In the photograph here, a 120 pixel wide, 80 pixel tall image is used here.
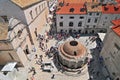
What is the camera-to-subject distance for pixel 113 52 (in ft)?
97.3

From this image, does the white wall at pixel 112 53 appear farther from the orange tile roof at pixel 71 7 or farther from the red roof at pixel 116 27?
the orange tile roof at pixel 71 7

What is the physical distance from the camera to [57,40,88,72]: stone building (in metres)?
32.7

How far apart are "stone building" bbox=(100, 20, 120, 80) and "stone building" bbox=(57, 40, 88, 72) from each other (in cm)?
586

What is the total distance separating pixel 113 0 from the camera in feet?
152

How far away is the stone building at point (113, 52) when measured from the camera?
27906mm

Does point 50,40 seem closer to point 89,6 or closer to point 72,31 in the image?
point 72,31

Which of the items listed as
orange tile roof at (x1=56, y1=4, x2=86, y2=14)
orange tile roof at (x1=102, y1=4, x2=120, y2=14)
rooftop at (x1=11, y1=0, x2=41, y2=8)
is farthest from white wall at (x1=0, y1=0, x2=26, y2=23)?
orange tile roof at (x1=102, y1=4, x2=120, y2=14)

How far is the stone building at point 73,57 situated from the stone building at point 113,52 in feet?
19.2

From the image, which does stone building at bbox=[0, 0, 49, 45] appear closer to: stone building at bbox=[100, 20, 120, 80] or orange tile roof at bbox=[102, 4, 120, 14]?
orange tile roof at bbox=[102, 4, 120, 14]

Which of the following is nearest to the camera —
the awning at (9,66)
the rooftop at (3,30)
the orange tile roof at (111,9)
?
the rooftop at (3,30)

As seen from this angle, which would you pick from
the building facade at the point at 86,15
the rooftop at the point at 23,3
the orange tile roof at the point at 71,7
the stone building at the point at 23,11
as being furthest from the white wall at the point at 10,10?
the orange tile roof at the point at 71,7

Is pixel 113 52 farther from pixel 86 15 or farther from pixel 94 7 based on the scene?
pixel 94 7

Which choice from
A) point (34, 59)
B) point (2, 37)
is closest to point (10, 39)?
point (2, 37)

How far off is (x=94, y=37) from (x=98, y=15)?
764cm
